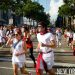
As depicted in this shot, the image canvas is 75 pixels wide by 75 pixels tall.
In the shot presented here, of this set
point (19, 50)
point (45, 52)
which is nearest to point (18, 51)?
point (19, 50)

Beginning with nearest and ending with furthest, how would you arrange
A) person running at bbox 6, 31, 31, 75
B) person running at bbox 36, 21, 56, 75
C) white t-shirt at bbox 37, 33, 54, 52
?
person running at bbox 36, 21, 56, 75 → white t-shirt at bbox 37, 33, 54, 52 → person running at bbox 6, 31, 31, 75

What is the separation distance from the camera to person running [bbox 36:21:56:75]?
399 inches

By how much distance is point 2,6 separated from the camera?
227 ft

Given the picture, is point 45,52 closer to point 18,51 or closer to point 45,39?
point 45,39

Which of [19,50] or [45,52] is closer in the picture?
[45,52]

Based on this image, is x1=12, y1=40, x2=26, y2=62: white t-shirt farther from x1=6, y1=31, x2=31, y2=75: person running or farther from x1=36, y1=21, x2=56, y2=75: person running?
x1=36, y1=21, x2=56, y2=75: person running

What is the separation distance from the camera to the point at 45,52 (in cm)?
1029

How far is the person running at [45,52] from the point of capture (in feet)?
33.2

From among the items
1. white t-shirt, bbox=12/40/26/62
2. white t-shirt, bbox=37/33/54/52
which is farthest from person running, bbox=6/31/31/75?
white t-shirt, bbox=37/33/54/52

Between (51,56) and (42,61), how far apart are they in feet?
0.92

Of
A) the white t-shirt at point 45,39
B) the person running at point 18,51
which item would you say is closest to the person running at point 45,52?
the white t-shirt at point 45,39

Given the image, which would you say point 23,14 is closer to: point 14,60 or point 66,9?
point 66,9

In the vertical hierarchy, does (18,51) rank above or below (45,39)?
below

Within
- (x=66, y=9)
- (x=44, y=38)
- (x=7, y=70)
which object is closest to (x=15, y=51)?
(x=44, y=38)
